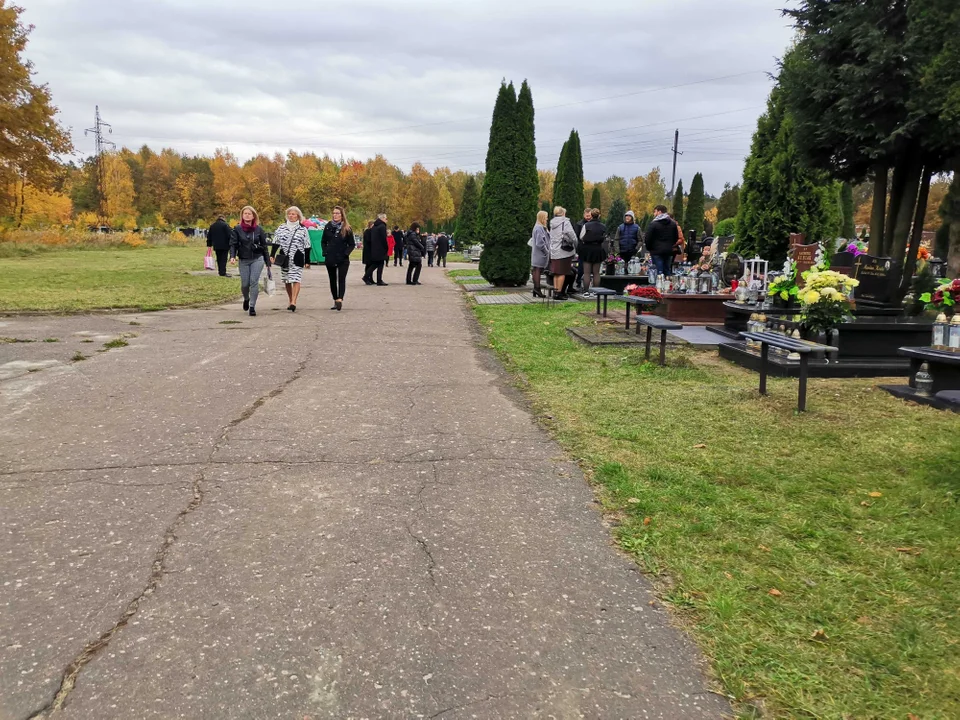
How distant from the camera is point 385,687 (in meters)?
2.43

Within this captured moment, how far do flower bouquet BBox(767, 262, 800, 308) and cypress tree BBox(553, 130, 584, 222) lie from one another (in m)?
20.2

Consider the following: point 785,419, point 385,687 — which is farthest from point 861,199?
point 385,687

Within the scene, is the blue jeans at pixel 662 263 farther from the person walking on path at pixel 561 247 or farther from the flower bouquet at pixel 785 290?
the flower bouquet at pixel 785 290

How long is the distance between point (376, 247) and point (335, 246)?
6.96 meters

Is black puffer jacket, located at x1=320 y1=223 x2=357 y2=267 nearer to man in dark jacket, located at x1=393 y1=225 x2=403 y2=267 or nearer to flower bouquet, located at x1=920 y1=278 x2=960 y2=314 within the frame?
flower bouquet, located at x1=920 y1=278 x2=960 y2=314

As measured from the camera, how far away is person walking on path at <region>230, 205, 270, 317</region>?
1204 cm

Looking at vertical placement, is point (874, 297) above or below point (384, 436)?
above

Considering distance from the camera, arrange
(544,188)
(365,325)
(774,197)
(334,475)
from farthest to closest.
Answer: (544,188), (774,197), (365,325), (334,475)

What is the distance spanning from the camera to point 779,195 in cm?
1711

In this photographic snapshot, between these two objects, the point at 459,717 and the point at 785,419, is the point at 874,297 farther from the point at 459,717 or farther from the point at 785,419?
the point at 459,717

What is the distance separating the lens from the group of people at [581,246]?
46.5 feet

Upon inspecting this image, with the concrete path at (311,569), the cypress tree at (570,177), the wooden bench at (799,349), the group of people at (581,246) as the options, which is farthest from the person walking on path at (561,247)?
the cypress tree at (570,177)

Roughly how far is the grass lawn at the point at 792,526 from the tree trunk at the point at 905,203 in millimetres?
10684

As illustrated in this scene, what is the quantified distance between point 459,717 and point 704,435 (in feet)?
12.1
